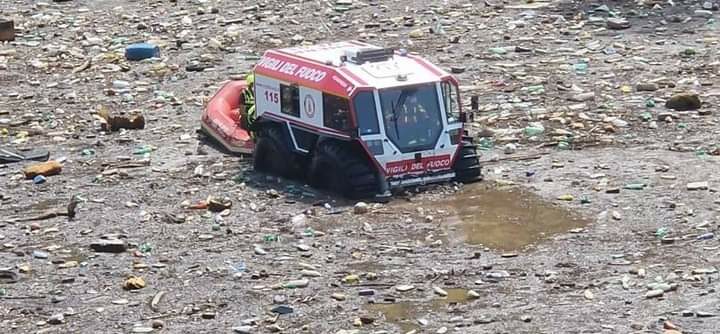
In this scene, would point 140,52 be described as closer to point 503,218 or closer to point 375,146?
point 375,146

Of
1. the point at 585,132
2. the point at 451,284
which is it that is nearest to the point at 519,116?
the point at 585,132

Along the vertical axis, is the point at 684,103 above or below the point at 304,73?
below

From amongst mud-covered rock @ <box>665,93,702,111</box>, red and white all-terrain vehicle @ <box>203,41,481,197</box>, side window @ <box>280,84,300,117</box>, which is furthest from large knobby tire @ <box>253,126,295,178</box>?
mud-covered rock @ <box>665,93,702,111</box>

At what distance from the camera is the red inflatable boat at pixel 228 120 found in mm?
17859

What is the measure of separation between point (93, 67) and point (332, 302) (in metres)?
11.1

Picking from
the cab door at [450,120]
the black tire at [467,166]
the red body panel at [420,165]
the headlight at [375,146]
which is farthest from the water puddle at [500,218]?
the headlight at [375,146]

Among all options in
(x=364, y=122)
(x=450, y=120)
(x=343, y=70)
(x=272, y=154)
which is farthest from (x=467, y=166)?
(x=272, y=154)

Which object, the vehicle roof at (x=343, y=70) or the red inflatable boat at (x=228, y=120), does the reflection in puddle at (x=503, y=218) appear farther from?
the red inflatable boat at (x=228, y=120)

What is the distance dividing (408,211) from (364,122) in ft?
3.20

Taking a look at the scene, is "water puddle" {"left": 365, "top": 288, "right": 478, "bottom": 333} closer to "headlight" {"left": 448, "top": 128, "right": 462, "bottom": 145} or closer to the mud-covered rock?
"headlight" {"left": 448, "top": 128, "right": 462, "bottom": 145}

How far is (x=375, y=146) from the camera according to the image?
15.6 metres

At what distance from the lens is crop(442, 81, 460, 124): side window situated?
1602 cm

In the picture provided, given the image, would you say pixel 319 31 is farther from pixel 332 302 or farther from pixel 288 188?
pixel 332 302

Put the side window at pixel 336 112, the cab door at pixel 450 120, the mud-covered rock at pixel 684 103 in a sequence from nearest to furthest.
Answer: the side window at pixel 336 112, the cab door at pixel 450 120, the mud-covered rock at pixel 684 103
